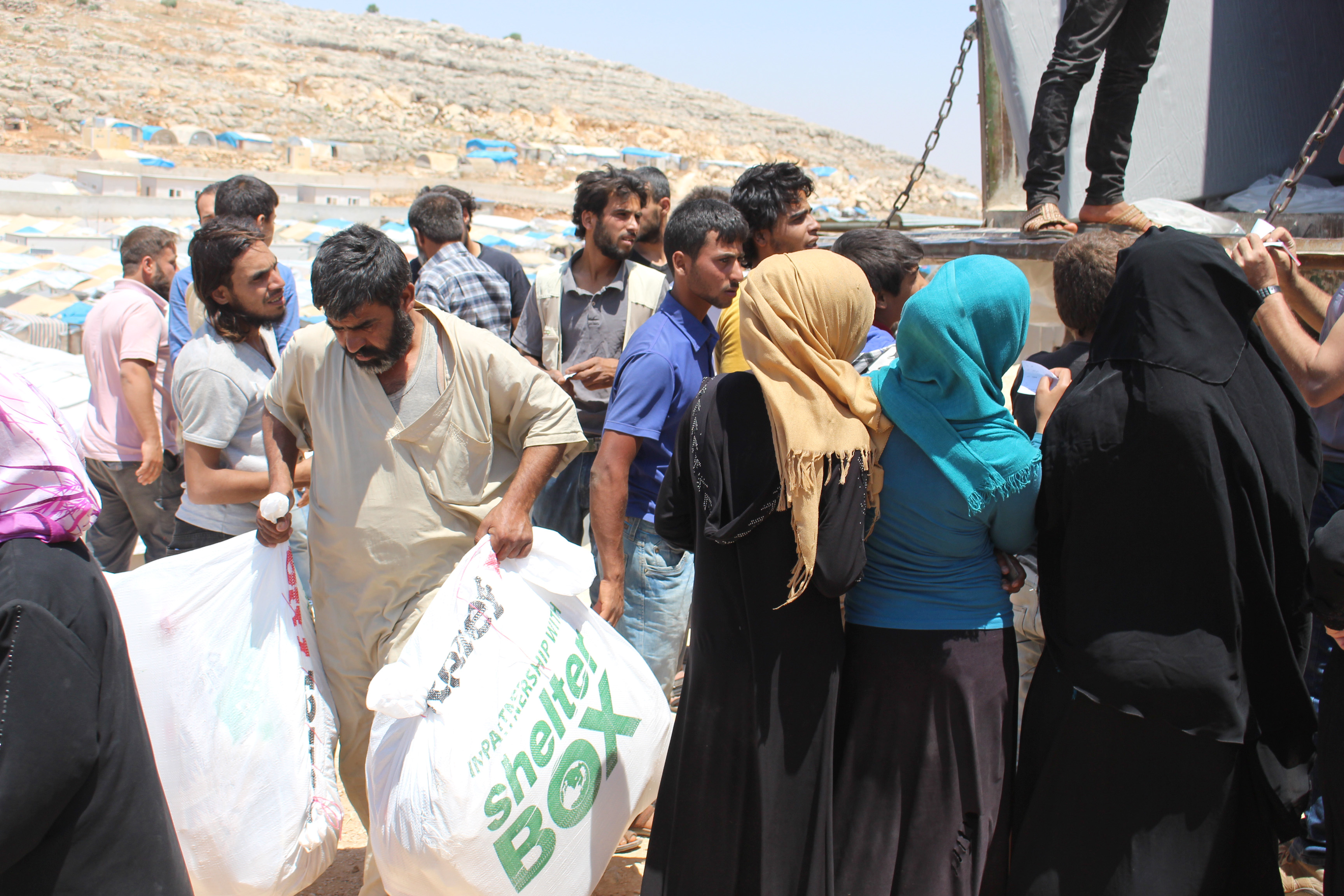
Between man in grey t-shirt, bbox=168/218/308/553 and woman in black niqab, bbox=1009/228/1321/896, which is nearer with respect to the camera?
woman in black niqab, bbox=1009/228/1321/896

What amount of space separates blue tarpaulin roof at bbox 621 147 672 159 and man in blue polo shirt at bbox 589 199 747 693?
39899 millimetres

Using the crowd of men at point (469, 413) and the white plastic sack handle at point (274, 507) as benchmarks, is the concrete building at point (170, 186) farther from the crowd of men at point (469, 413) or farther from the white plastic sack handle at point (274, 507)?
the white plastic sack handle at point (274, 507)

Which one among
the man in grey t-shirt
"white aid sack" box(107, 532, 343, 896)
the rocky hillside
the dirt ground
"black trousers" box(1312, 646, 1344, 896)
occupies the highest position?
the rocky hillside

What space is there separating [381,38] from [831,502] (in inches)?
2740

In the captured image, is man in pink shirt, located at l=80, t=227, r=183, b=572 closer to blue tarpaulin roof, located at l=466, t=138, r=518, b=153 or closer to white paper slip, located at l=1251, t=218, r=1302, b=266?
white paper slip, located at l=1251, t=218, r=1302, b=266

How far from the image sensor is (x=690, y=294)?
115 inches

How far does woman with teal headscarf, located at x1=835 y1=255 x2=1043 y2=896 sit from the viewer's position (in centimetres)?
189

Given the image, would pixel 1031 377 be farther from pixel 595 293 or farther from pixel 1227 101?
pixel 1227 101

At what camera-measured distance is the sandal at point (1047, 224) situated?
394cm

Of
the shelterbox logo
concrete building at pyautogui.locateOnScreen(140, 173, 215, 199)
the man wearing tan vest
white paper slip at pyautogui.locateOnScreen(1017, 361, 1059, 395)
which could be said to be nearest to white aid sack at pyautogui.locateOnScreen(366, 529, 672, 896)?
the shelterbox logo

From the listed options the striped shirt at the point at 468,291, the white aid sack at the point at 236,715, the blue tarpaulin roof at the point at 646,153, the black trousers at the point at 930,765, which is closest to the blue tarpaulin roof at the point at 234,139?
the blue tarpaulin roof at the point at 646,153

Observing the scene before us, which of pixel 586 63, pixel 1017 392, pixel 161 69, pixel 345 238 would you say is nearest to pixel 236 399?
pixel 345 238

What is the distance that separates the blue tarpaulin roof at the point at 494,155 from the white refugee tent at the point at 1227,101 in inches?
1354

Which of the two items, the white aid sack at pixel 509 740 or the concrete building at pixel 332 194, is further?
the concrete building at pixel 332 194
